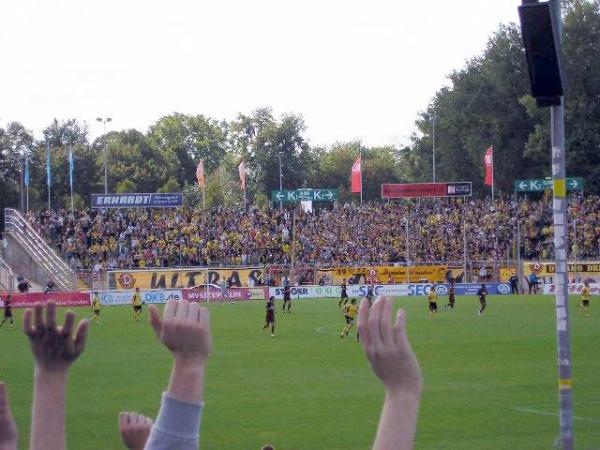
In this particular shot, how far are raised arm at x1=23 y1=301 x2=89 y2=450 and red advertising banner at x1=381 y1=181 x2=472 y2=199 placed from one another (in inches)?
2710

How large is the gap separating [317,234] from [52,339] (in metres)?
70.1

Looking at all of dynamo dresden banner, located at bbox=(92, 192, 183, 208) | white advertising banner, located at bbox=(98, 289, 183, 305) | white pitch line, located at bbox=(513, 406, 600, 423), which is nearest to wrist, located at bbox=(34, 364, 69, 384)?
white pitch line, located at bbox=(513, 406, 600, 423)

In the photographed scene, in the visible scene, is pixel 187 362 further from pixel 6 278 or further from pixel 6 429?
pixel 6 278

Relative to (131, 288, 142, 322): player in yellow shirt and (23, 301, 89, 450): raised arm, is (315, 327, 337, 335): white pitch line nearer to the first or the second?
(131, 288, 142, 322): player in yellow shirt

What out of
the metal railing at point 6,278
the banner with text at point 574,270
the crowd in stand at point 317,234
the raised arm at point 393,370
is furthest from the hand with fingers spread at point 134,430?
the banner with text at point 574,270

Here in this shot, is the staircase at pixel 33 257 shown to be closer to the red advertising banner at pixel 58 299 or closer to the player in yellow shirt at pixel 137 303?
the red advertising banner at pixel 58 299

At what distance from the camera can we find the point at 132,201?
69.4 meters

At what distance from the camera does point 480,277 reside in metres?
67.9

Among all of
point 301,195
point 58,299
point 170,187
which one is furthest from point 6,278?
point 170,187

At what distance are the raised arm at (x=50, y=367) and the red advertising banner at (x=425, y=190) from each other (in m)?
68.8

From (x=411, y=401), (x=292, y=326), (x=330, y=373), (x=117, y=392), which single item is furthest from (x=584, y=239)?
(x=411, y=401)

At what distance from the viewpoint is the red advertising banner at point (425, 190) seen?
72500mm

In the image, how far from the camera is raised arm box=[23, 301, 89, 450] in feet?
11.9

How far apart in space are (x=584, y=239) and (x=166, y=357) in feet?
153
